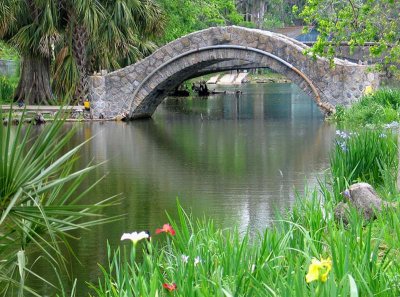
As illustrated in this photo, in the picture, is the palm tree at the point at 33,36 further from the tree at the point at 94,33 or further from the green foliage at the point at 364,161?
the green foliage at the point at 364,161

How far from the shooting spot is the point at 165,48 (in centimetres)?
2681

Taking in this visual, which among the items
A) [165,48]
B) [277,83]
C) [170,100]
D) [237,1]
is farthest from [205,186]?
[237,1]

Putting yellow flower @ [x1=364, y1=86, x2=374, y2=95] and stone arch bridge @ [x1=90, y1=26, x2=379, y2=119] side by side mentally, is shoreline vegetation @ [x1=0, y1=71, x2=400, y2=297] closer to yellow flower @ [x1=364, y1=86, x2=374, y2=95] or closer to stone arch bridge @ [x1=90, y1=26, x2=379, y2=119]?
yellow flower @ [x1=364, y1=86, x2=374, y2=95]

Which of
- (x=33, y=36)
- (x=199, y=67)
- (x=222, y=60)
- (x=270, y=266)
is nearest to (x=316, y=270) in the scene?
(x=270, y=266)

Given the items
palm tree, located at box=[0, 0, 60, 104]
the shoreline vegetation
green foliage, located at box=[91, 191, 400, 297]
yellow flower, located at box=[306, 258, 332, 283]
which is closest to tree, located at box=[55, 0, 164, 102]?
palm tree, located at box=[0, 0, 60, 104]

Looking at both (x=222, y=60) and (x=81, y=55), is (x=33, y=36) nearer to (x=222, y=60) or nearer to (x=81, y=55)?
(x=81, y=55)

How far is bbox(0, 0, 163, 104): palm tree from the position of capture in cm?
2781

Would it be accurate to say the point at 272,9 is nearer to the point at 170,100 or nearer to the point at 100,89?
the point at 170,100

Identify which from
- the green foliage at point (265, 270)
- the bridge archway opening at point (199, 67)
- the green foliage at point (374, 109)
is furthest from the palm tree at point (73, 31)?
the green foliage at point (265, 270)

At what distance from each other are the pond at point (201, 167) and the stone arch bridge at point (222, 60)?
878mm

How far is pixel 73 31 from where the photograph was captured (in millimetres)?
28406

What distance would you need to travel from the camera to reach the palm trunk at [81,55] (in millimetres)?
28281

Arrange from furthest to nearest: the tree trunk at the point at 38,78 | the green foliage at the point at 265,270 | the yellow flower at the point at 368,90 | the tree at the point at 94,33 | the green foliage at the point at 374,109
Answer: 1. the tree trunk at the point at 38,78
2. the tree at the point at 94,33
3. the yellow flower at the point at 368,90
4. the green foliage at the point at 374,109
5. the green foliage at the point at 265,270

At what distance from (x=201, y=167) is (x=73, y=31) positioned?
41.0 ft
